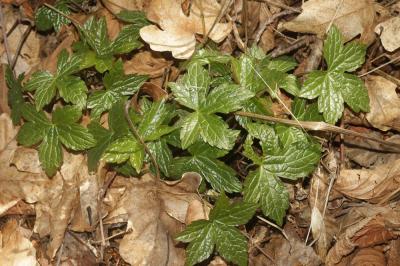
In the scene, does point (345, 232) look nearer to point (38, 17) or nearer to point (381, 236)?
point (381, 236)

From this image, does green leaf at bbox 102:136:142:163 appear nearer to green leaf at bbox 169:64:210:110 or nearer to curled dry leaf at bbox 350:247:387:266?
green leaf at bbox 169:64:210:110

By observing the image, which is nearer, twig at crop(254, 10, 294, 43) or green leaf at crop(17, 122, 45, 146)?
green leaf at crop(17, 122, 45, 146)

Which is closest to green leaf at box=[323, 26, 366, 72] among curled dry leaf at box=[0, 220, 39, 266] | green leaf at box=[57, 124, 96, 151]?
green leaf at box=[57, 124, 96, 151]

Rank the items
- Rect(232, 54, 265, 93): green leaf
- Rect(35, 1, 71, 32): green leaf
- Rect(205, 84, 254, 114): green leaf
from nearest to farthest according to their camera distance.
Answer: Rect(205, 84, 254, 114): green leaf, Rect(232, 54, 265, 93): green leaf, Rect(35, 1, 71, 32): green leaf

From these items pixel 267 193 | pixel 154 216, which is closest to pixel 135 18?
pixel 154 216

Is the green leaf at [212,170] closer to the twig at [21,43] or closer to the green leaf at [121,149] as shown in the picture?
the green leaf at [121,149]

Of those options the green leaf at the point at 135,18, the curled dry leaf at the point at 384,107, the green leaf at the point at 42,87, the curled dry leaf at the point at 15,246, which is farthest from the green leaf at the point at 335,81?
the curled dry leaf at the point at 15,246

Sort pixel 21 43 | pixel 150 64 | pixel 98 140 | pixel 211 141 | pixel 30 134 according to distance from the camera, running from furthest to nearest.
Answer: pixel 21 43, pixel 150 64, pixel 30 134, pixel 98 140, pixel 211 141

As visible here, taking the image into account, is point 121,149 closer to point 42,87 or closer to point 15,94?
point 42,87
